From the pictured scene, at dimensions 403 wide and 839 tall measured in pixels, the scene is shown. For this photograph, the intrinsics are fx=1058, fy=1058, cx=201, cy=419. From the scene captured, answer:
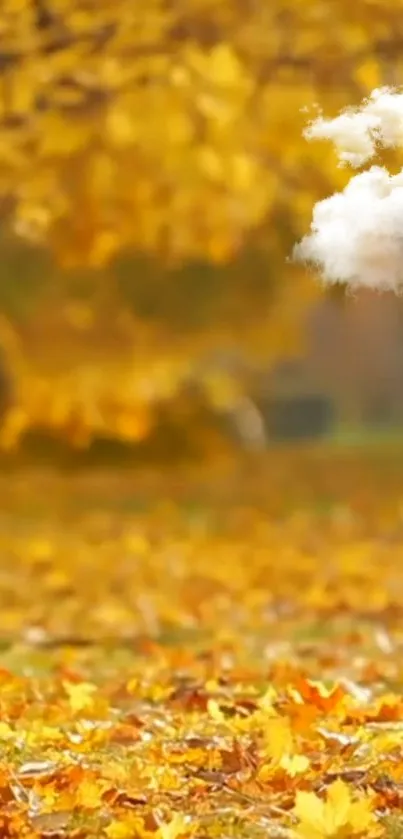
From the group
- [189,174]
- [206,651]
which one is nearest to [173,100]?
[189,174]

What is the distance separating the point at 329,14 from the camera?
4.89 ft

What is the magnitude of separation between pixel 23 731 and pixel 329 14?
1.08m

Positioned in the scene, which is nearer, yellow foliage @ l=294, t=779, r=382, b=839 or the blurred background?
yellow foliage @ l=294, t=779, r=382, b=839

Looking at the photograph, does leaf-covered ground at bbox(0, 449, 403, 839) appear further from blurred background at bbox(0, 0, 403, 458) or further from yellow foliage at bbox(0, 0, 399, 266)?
yellow foliage at bbox(0, 0, 399, 266)

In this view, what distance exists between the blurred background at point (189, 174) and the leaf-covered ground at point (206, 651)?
52 cm

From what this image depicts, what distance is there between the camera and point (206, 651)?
6.43 feet

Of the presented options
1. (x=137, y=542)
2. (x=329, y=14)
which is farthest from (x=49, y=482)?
(x=329, y=14)

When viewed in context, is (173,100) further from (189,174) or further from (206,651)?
(206,651)

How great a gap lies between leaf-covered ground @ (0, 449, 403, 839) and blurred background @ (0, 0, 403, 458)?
52cm

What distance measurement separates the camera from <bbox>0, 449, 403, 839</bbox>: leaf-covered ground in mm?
1234

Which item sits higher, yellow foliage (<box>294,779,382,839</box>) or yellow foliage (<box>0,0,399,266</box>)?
yellow foliage (<box>0,0,399,266</box>)

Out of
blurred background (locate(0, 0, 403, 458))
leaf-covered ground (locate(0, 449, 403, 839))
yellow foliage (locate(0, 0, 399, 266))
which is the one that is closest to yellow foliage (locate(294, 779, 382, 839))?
leaf-covered ground (locate(0, 449, 403, 839))

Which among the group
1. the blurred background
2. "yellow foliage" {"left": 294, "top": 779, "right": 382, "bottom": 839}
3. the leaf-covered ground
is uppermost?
the blurred background

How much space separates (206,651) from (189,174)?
87 centimetres
